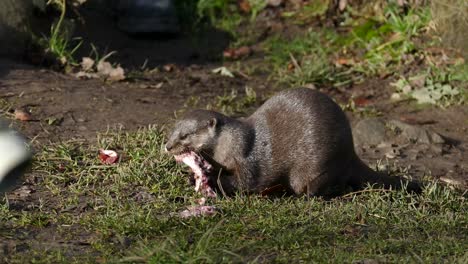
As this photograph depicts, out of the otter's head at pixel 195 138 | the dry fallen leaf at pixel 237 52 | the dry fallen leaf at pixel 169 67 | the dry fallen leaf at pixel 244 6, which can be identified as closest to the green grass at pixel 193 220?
the otter's head at pixel 195 138

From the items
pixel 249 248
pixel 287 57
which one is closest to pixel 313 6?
pixel 287 57

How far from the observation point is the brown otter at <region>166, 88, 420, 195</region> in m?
5.45

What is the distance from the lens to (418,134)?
702 cm

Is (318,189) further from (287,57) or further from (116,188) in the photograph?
(287,57)

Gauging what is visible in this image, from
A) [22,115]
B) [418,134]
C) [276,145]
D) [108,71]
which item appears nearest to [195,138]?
[276,145]

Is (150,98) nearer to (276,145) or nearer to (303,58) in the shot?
(303,58)

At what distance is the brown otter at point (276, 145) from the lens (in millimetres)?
5453

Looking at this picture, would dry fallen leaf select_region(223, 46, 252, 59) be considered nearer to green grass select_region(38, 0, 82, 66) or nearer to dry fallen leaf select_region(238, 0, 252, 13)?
dry fallen leaf select_region(238, 0, 252, 13)

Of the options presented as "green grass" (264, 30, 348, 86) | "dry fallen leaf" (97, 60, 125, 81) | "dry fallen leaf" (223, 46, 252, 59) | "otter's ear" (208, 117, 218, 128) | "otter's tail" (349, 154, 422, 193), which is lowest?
"dry fallen leaf" (223, 46, 252, 59)

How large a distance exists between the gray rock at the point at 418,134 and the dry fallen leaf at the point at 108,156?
2.32m

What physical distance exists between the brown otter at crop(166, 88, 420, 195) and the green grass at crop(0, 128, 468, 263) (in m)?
0.14

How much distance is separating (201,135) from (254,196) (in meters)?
0.47

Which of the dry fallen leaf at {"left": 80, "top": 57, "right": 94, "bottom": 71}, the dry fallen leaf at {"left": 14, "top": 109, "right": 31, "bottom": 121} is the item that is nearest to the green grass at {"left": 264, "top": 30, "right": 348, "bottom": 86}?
the dry fallen leaf at {"left": 80, "top": 57, "right": 94, "bottom": 71}

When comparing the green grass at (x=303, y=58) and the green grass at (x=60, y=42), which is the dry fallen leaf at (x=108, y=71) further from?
the green grass at (x=303, y=58)
